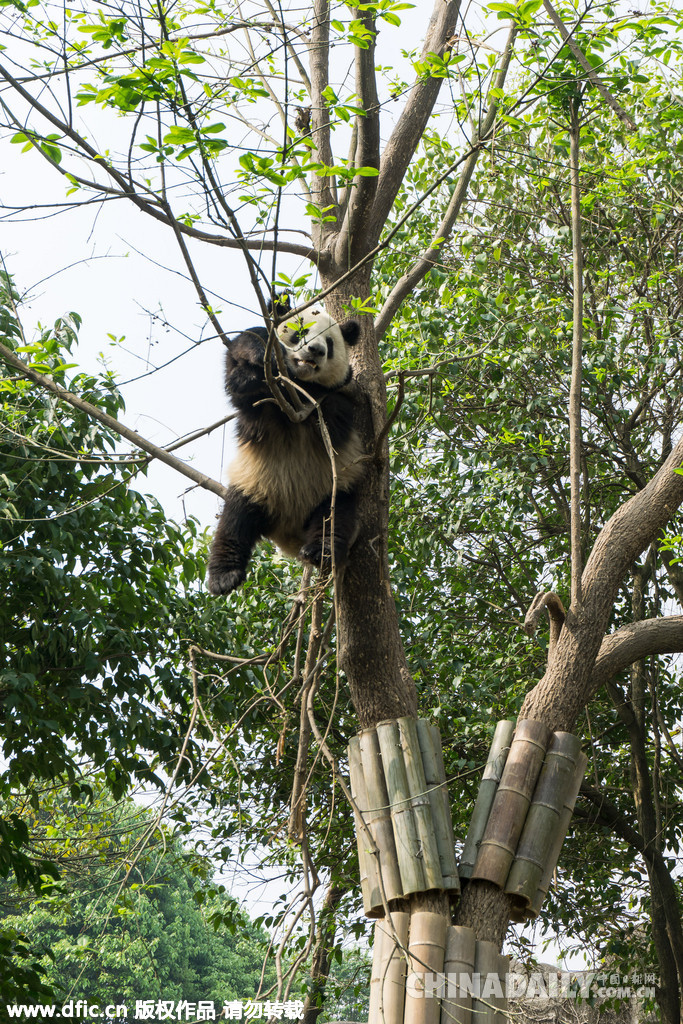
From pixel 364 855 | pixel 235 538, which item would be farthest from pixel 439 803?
pixel 235 538

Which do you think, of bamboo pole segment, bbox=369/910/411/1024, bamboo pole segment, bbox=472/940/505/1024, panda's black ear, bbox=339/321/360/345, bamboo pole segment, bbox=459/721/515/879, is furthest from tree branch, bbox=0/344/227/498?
bamboo pole segment, bbox=472/940/505/1024

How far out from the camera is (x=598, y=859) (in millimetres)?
6297

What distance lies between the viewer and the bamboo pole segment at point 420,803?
3049 millimetres

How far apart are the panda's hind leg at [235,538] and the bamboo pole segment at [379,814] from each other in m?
0.75

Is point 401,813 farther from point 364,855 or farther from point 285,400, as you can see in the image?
point 285,400

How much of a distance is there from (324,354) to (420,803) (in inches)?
64.7

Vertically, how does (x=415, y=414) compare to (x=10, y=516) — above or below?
above

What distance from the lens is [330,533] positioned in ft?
10.0

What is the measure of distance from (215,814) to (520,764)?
4007mm

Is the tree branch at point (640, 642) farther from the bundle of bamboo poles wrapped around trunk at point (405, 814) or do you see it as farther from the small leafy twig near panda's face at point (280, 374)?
the small leafy twig near panda's face at point (280, 374)

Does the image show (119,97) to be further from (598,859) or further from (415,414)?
(598,859)

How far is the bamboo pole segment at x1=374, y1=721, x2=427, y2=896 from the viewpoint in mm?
3045

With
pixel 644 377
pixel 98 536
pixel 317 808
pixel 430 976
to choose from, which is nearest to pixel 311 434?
pixel 98 536

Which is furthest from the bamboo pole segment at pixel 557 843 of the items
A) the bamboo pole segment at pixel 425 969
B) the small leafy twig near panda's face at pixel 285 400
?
the small leafy twig near panda's face at pixel 285 400
